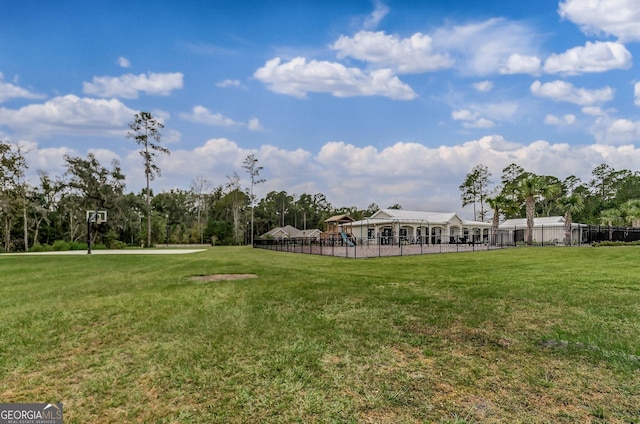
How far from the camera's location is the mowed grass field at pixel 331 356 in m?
2.52

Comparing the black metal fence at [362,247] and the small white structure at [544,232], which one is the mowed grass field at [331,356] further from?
the small white structure at [544,232]

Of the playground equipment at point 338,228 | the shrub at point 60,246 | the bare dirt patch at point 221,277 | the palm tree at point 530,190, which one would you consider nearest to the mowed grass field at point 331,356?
the bare dirt patch at point 221,277

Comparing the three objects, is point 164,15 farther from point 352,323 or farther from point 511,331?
point 511,331

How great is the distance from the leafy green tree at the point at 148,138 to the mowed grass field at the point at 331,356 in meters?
37.6

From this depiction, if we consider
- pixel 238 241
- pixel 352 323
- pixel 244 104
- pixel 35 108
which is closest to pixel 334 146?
pixel 244 104

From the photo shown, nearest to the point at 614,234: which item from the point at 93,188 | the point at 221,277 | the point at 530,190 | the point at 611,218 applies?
the point at 530,190

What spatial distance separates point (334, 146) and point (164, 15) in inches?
536

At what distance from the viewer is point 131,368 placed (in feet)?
10.6

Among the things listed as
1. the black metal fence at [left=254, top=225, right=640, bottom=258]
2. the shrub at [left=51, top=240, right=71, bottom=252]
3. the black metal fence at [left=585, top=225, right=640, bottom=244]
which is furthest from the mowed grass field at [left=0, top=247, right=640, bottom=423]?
the shrub at [left=51, top=240, right=71, bottom=252]

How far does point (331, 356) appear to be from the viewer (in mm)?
3430

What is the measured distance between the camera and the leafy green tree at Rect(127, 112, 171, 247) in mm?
39731

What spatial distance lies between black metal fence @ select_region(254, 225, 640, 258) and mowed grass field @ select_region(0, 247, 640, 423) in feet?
40.1

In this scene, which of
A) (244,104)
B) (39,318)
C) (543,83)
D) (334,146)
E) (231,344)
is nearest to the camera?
(231,344)

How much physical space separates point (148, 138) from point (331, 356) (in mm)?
43220
